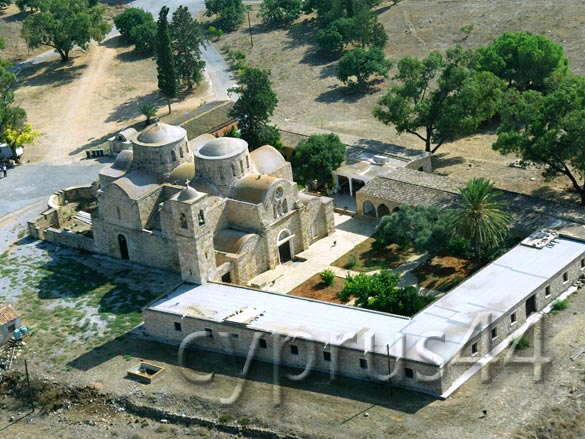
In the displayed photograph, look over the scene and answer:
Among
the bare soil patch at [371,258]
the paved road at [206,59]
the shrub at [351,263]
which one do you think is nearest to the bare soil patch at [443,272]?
the bare soil patch at [371,258]

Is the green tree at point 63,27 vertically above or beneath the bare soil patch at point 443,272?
above

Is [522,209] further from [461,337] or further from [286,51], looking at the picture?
[286,51]

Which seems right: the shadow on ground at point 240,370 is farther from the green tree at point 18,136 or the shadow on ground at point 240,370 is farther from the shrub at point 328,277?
the green tree at point 18,136

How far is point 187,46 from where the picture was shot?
11338 centimetres

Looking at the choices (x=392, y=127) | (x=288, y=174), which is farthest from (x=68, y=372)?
(x=392, y=127)

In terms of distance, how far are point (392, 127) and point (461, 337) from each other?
140 feet

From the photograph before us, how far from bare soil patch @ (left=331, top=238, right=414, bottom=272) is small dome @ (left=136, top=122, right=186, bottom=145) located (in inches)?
601

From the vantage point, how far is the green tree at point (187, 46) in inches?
4409

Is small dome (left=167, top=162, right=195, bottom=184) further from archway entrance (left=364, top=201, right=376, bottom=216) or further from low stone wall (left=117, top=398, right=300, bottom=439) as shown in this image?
low stone wall (left=117, top=398, right=300, bottom=439)

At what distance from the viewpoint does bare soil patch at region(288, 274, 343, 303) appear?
73037 millimetres

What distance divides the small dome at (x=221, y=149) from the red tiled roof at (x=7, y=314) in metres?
17.3

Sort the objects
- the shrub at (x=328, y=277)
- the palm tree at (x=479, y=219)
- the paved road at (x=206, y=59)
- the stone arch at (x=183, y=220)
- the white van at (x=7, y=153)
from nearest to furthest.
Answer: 1. the stone arch at (x=183, y=220)
2. the palm tree at (x=479, y=219)
3. the shrub at (x=328, y=277)
4. the white van at (x=7, y=153)
5. the paved road at (x=206, y=59)

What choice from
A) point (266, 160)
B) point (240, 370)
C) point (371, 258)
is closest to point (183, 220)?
point (240, 370)

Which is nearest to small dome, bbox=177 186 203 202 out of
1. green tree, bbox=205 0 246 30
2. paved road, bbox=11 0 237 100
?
paved road, bbox=11 0 237 100
